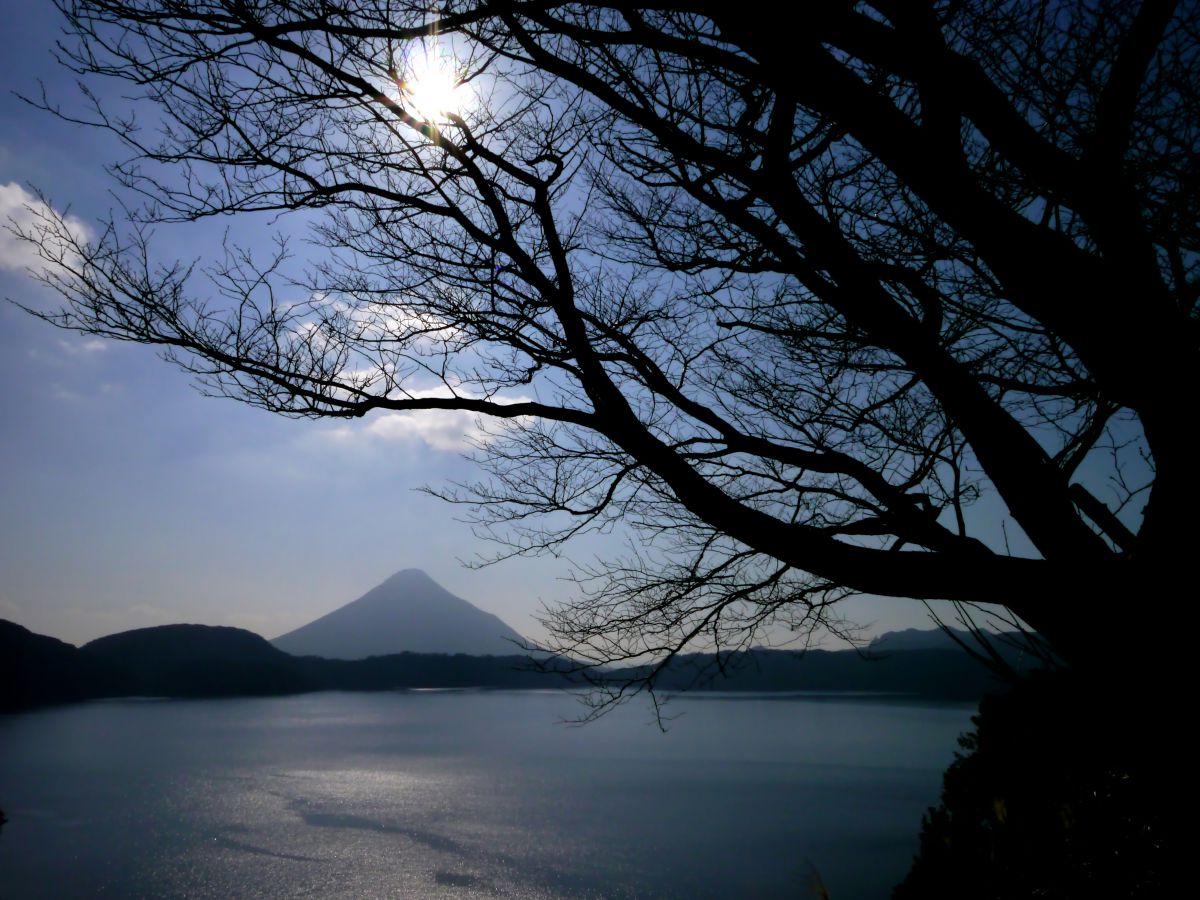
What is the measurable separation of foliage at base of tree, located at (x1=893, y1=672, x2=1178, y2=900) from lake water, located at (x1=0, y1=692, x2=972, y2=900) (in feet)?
3.38

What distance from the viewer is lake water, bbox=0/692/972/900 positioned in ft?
66.3

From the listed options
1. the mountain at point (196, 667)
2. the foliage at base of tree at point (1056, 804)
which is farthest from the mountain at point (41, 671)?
the foliage at base of tree at point (1056, 804)

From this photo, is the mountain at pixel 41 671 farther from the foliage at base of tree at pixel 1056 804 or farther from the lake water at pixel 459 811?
the foliage at base of tree at pixel 1056 804

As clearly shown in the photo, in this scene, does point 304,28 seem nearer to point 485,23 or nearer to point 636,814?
point 485,23

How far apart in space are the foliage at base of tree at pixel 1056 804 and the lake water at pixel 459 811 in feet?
3.38

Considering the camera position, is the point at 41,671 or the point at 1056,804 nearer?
the point at 1056,804

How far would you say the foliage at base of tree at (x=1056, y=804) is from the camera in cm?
202

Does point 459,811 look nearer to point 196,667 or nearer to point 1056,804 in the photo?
point 1056,804

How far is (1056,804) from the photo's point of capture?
14.4 ft

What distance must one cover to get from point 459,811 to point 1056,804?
28.8m

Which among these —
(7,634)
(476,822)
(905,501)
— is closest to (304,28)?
(905,501)

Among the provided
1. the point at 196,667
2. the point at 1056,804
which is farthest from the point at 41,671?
the point at 1056,804

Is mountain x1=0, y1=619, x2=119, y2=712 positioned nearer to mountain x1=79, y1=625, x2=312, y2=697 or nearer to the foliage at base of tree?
mountain x1=79, y1=625, x2=312, y2=697

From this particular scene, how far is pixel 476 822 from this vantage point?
87.9 ft
